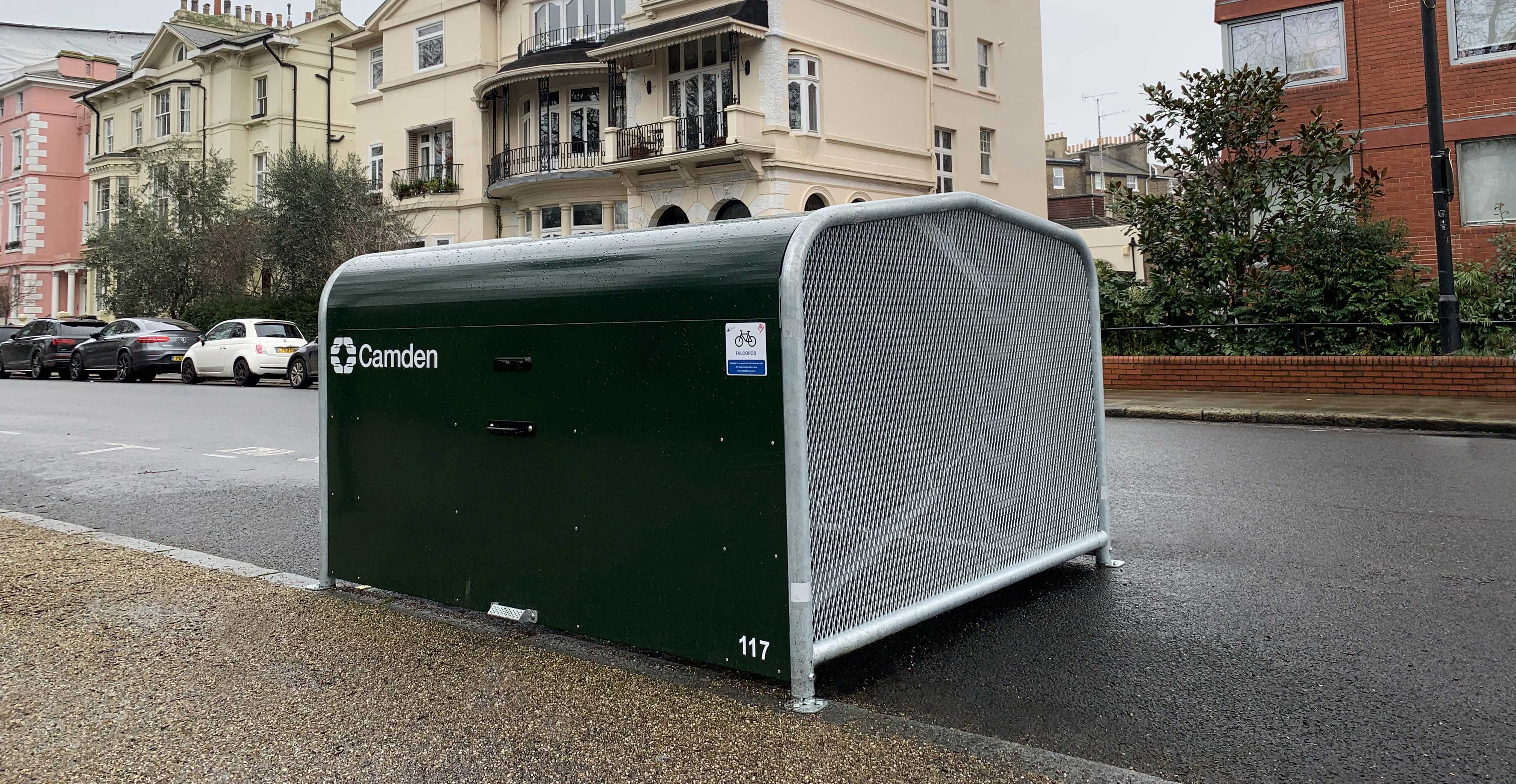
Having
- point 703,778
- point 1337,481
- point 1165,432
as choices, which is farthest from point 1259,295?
point 703,778

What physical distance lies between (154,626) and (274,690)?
4.24 feet

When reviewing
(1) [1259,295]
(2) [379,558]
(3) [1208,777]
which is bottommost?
(3) [1208,777]

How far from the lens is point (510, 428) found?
4.66 m

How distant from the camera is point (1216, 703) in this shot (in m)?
3.89

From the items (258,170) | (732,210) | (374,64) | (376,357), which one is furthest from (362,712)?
(258,170)

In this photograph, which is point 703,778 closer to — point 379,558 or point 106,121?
point 379,558

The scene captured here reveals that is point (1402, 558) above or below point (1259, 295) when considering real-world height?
below

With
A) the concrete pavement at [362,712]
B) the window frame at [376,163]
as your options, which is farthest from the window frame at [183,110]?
the concrete pavement at [362,712]

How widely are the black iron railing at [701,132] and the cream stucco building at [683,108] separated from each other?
65mm

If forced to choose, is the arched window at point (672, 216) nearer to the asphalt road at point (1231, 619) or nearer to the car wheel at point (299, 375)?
the car wheel at point (299, 375)

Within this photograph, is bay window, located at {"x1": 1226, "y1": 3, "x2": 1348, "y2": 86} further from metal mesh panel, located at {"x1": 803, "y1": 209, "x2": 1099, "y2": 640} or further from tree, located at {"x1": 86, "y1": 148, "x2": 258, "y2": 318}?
tree, located at {"x1": 86, "y1": 148, "x2": 258, "y2": 318}

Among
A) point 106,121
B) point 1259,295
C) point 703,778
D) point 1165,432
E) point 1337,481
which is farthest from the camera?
point 106,121

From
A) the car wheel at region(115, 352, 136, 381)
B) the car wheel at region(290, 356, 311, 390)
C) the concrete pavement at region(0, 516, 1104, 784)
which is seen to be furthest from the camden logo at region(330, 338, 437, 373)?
the car wheel at region(115, 352, 136, 381)

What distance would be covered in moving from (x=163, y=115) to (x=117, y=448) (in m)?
43.5
